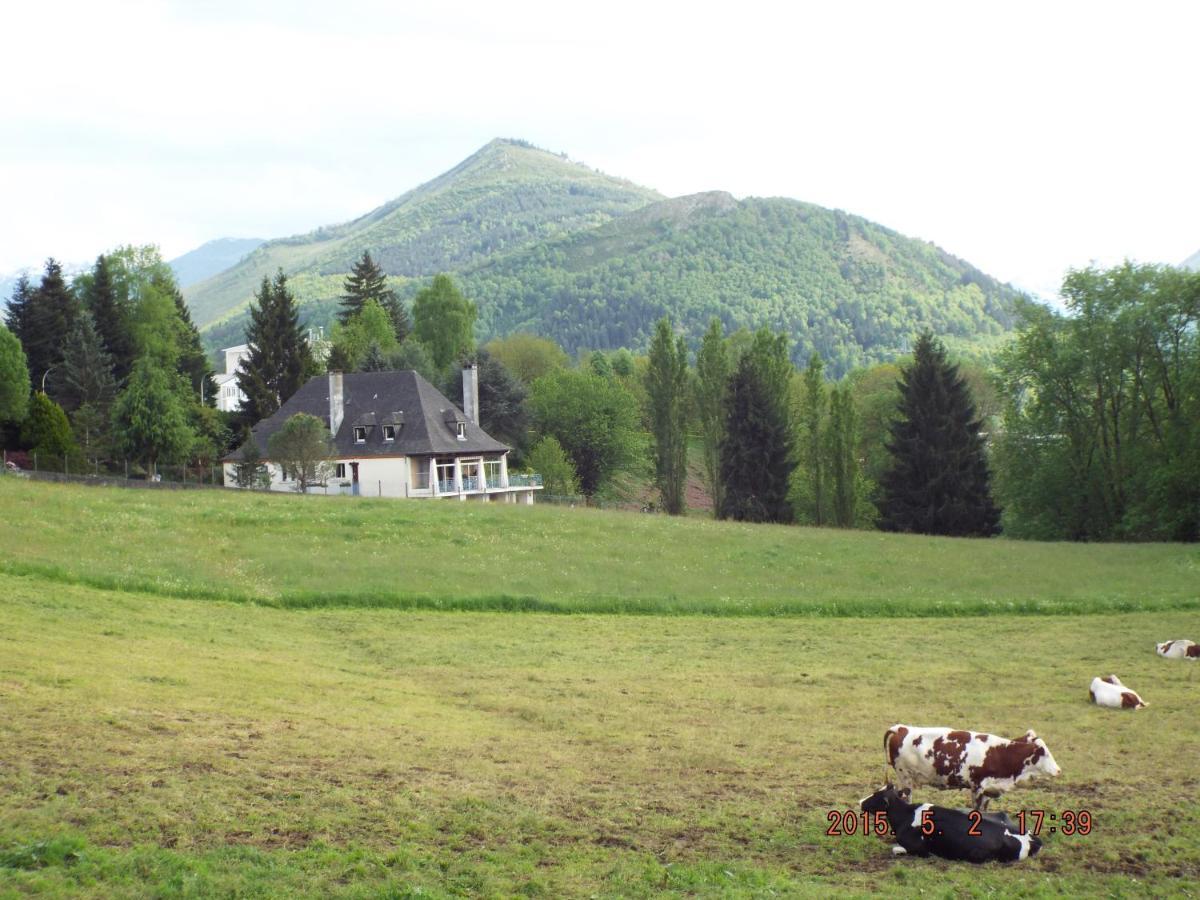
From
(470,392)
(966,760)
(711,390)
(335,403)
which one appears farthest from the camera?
(711,390)

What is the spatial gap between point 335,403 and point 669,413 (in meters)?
28.2

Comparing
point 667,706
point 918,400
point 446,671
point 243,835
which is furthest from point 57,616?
point 918,400

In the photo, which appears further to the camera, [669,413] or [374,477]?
[669,413]

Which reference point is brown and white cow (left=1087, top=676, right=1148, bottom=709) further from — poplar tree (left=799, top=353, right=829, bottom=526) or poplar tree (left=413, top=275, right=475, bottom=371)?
poplar tree (left=413, top=275, right=475, bottom=371)

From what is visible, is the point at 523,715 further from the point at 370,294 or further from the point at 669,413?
the point at 370,294

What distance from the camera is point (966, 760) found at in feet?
47.2

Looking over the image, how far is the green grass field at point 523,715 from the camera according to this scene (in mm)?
12656

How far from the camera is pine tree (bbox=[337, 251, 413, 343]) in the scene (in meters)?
130

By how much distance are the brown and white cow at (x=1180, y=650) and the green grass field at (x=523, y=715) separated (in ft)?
3.68

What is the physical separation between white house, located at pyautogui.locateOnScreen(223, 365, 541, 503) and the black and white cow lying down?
67.4m

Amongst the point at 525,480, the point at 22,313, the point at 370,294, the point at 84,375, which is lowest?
the point at 525,480

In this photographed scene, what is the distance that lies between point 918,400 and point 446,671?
57834 millimetres

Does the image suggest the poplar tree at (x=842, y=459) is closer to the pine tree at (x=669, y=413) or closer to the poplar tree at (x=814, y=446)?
the poplar tree at (x=814, y=446)

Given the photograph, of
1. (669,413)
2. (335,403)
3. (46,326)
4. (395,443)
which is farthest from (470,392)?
(46,326)
